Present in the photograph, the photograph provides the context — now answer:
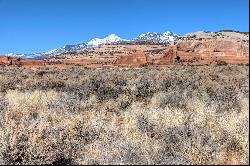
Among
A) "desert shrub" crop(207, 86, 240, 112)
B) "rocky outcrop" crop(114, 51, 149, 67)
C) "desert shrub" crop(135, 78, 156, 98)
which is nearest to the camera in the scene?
"desert shrub" crop(207, 86, 240, 112)

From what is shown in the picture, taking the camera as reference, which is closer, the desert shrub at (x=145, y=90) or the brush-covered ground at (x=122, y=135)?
the brush-covered ground at (x=122, y=135)

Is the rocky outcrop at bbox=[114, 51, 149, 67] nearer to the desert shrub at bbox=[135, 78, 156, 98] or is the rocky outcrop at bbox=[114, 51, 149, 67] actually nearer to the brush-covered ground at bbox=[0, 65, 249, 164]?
the desert shrub at bbox=[135, 78, 156, 98]

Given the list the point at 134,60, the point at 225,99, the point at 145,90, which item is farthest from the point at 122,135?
the point at 134,60

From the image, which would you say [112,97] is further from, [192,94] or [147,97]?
[192,94]

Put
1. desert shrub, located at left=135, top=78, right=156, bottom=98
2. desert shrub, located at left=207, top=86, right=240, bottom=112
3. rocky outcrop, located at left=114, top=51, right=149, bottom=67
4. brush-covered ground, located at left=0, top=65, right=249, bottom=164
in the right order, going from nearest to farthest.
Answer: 1. brush-covered ground, located at left=0, top=65, right=249, bottom=164
2. desert shrub, located at left=207, top=86, right=240, bottom=112
3. desert shrub, located at left=135, top=78, right=156, bottom=98
4. rocky outcrop, located at left=114, top=51, right=149, bottom=67

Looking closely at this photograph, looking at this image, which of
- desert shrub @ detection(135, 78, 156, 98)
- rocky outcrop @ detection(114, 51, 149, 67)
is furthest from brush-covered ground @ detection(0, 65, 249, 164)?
rocky outcrop @ detection(114, 51, 149, 67)

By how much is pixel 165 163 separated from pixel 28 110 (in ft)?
21.8

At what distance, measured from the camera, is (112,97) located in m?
15.8

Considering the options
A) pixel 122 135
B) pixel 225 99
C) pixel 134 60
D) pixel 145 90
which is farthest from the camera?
pixel 134 60

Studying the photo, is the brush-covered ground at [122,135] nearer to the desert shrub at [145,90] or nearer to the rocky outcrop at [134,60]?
the desert shrub at [145,90]

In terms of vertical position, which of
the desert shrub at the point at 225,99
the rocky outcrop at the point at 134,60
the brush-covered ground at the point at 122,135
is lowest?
the brush-covered ground at the point at 122,135

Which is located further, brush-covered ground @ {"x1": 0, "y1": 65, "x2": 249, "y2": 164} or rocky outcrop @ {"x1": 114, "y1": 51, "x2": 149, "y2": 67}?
rocky outcrop @ {"x1": 114, "y1": 51, "x2": 149, "y2": 67}

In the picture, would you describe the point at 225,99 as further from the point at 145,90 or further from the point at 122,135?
the point at 122,135

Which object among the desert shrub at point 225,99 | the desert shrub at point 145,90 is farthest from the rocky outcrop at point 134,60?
the desert shrub at point 225,99
